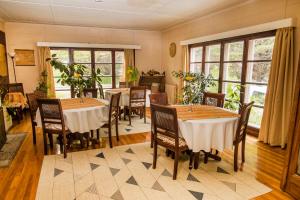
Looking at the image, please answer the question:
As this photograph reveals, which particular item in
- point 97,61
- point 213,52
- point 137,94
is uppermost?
point 213,52

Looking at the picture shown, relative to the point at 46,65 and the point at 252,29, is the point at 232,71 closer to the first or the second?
the point at 252,29

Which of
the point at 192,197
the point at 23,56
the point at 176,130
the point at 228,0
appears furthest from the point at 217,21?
the point at 23,56

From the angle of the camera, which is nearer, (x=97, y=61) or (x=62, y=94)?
(x=62, y=94)

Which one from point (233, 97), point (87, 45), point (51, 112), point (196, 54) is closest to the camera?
point (51, 112)

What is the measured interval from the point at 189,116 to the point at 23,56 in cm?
561

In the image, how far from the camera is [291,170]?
2.20m

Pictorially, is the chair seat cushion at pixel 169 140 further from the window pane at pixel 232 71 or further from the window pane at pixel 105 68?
the window pane at pixel 105 68

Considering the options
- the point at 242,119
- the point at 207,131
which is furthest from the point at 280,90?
the point at 207,131

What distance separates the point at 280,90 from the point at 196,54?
2.88 metres

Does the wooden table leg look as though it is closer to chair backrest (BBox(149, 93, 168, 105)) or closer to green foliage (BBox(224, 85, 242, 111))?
chair backrest (BBox(149, 93, 168, 105))

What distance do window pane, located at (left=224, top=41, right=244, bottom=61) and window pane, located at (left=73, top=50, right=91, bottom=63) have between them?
4.24m

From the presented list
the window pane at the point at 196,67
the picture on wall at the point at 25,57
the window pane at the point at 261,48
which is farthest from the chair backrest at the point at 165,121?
the picture on wall at the point at 25,57

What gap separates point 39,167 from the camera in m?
2.80

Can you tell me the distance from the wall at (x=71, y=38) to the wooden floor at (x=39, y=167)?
296 centimetres
